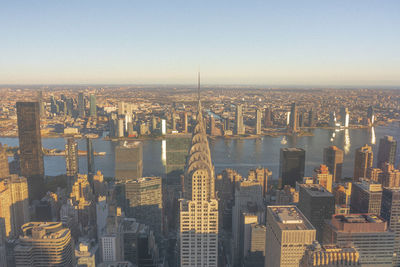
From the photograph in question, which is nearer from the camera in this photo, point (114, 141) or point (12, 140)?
point (12, 140)

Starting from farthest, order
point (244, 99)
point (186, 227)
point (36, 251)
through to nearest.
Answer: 1. point (244, 99)
2. point (36, 251)
3. point (186, 227)

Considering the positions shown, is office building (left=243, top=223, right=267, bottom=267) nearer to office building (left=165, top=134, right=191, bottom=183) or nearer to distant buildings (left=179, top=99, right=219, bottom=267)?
distant buildings (left=179, top=99, right=219, bottom=267)

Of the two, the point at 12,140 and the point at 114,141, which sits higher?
the point at 12,140

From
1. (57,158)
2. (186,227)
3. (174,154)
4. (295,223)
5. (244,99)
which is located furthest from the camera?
(244,99)

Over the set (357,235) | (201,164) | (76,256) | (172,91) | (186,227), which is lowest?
(76,256)

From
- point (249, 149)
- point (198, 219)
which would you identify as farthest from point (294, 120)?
point (198, 219)

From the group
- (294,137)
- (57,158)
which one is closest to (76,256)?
(57,158)

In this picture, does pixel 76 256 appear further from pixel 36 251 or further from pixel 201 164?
pixel 201 164
